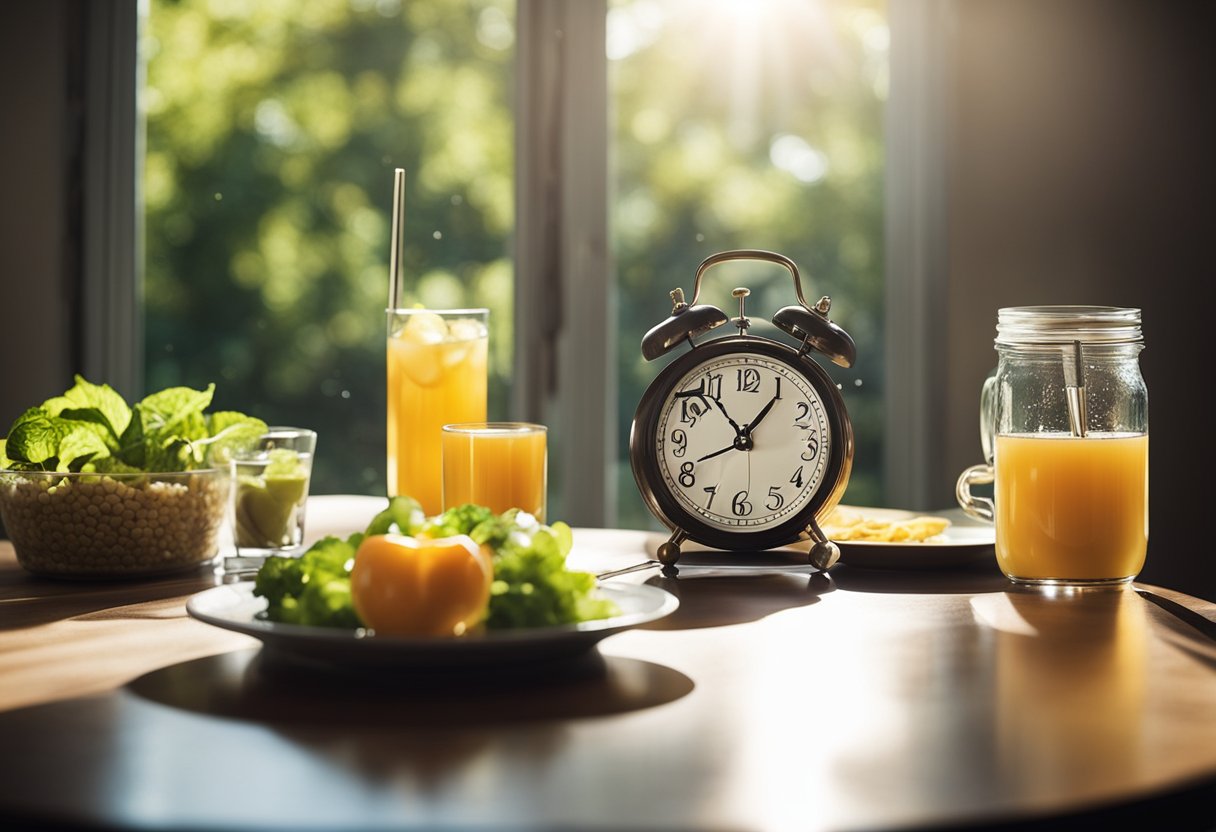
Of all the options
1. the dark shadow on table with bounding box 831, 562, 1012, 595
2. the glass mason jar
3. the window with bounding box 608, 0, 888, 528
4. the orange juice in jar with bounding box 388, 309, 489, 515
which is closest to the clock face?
the dark shadow on table with bounding box 831, 562, 1012, 595

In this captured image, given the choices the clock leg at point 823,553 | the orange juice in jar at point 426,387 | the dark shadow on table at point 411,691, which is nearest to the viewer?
the dark shadow on table at point 411,691

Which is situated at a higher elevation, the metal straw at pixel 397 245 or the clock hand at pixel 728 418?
the metal straw at pixel 397 245

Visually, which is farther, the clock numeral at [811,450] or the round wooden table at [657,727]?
the clock numeral at [811,450]

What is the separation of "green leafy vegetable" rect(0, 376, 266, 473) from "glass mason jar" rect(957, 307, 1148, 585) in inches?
32.1

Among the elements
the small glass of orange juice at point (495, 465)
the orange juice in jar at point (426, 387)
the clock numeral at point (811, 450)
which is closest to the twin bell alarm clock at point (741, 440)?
the clock numeral at point (811, 450)

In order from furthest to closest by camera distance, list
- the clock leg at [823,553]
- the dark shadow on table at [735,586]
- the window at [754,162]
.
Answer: the window at [754,162] → the clock leg at [823,553] → the dark shadow on table at [735,586]

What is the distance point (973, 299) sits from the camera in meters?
2.61

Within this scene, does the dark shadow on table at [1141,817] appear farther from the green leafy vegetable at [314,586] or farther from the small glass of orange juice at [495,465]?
the small glass of orange juice at [495,465]

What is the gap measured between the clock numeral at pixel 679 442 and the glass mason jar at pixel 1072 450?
34cm

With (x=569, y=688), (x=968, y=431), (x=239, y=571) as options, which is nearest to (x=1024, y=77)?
(x=968, y=431)

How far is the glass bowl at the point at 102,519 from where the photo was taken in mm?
1308

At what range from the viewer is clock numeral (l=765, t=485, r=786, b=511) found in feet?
4.58

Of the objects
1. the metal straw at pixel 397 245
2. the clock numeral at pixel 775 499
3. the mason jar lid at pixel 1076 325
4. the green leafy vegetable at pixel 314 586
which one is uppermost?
the metal straw at pixel 397 245

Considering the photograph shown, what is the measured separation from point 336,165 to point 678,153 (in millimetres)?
804
